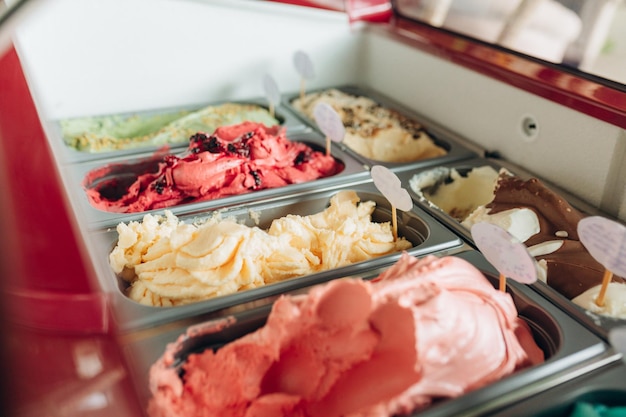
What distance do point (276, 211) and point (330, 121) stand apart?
0.37m

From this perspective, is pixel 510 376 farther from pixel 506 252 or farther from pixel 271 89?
pixel 271 89

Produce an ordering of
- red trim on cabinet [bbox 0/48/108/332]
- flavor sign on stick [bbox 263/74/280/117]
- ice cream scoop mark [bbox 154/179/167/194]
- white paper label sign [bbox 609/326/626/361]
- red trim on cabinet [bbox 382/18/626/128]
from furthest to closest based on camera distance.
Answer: flavor sign on stick [bbox 263/74/280/117]
ice cream scoop mark [bbox 154/179/167/194]
red trim on cabinet [bbox 382/18/626/128]
white paper label sign [bbox 609/326/626/361]
red trim on cabinet [bbox 0/48/108/332]

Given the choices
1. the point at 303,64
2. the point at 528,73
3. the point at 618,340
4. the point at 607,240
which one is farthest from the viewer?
the point at 303,64

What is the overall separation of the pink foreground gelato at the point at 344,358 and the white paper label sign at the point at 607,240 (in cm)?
24

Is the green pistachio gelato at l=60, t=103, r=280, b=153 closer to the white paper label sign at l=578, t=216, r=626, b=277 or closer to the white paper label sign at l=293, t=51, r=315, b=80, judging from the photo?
the white paper label sign at l=293, t=51, r=315, b=80

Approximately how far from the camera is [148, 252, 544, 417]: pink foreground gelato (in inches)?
38.0

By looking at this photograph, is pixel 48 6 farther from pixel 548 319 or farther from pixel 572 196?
pixel 572 196

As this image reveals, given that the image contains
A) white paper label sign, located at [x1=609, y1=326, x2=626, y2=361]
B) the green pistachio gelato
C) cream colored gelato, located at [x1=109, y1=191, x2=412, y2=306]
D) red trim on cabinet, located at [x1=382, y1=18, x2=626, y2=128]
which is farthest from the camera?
the green pistachio gelato

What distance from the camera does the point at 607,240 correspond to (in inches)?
41.4

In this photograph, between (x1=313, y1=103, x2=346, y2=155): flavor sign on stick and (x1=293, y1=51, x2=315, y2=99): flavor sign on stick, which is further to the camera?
(x1=293, y1=51, x2=315, y2=99): flavor sign on stick

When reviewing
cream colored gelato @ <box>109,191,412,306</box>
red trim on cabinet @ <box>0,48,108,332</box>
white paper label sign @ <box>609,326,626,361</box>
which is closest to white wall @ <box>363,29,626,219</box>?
cream colored gelato @ <box>109,191,412,306</box>

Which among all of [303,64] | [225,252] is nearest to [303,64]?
[303,64]

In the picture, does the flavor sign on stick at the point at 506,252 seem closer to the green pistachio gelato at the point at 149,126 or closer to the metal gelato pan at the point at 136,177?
the metal gelato pan at the point at 136,177

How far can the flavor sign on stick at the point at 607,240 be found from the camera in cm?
103
